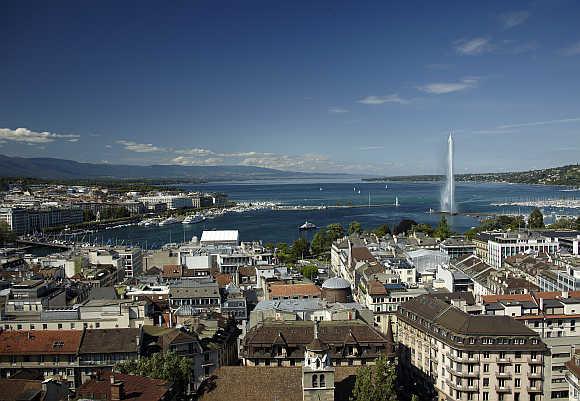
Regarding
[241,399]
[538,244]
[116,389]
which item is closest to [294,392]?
[241,399]

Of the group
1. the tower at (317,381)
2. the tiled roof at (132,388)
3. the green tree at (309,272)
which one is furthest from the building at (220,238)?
the tower at (317,381)

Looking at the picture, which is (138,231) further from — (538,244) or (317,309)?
(317,309)

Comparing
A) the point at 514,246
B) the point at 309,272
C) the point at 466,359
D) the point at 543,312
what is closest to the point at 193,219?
the point at 309,272

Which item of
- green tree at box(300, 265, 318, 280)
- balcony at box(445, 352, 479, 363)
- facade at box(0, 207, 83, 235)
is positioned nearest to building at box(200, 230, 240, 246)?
green tree at box(300, 265, 318, 280)

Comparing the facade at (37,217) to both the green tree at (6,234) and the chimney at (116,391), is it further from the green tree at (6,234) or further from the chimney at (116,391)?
the chimney at (116,391)

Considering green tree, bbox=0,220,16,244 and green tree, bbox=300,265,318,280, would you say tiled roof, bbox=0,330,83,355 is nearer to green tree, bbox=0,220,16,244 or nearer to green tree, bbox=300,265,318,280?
green tree, bbox=300,265,318,280

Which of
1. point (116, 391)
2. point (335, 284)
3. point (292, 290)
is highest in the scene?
point (116, 391)

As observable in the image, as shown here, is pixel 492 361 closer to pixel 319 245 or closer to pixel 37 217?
pixel 319 245
